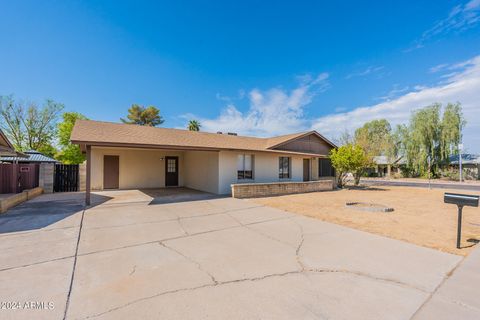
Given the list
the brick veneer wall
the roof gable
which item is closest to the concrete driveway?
the brick veneer wall

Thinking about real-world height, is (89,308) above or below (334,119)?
below

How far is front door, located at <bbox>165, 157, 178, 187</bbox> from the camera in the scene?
49.8ft

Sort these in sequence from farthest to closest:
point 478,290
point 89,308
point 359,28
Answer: point 359,28, point 478,290, point 89,308

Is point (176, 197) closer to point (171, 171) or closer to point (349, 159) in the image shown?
point (171, 171)

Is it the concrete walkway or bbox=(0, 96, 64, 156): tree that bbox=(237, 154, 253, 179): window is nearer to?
the concrete walkway

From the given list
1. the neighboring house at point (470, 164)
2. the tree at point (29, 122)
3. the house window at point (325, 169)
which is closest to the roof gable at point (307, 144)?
the house window at point (325, 169)

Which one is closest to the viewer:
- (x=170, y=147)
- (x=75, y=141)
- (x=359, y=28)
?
(x=75, y=141)

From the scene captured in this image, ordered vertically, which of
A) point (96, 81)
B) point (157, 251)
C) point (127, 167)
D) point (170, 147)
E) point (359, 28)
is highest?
point (359, 28)

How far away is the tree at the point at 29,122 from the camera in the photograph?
2452 centimetres

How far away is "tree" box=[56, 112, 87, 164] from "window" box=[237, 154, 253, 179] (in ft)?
81.9

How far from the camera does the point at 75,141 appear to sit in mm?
7691

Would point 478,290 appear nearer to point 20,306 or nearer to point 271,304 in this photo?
point 271,304

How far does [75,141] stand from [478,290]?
35.5ft

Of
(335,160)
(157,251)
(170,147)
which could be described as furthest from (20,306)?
(335,160)
